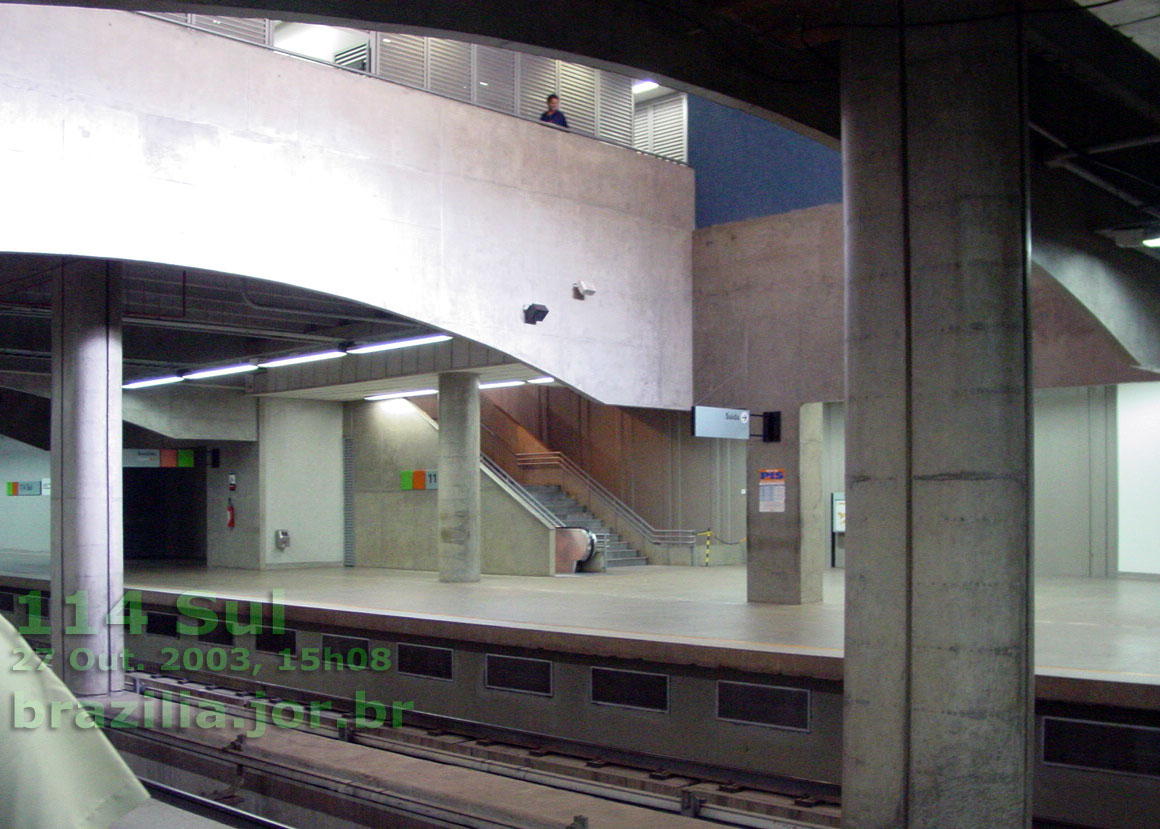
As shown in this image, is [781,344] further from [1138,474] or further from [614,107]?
[1138,474]

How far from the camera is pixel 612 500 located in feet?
82.3

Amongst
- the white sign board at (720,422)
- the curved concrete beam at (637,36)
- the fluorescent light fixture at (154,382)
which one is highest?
the curved concrete beam at (637,36)

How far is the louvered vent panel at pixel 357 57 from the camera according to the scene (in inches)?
592

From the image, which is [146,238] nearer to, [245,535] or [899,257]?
[899,257]

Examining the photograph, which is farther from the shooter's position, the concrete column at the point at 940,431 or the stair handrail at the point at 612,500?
the stair handrail at the point at 612,500

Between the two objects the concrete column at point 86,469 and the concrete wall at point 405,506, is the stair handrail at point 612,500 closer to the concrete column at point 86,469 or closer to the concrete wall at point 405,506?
the concrete wall at point 405,506

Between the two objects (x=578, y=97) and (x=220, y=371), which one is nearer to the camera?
(x=578, y=97)

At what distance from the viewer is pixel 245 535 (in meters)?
24.5

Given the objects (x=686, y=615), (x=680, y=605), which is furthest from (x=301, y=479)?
(x=686, y=615)

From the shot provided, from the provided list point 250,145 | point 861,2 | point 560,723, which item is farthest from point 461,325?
point 861,2

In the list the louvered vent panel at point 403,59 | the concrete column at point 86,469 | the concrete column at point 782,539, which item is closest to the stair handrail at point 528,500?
the concrete column at point 782,539

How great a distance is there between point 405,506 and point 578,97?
987 cm

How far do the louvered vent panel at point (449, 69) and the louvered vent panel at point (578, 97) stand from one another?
7.12 ft

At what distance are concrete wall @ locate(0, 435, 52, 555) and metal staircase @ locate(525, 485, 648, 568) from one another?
15.6m
